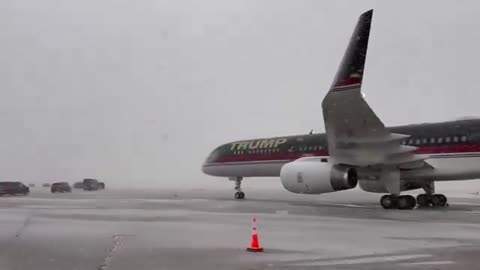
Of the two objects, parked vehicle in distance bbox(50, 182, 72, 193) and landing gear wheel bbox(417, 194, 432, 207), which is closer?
landing gear wheel bbox(417, 194, 432, 207)

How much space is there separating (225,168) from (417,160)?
13.5m

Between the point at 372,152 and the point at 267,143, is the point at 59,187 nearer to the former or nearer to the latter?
the point at 267,143

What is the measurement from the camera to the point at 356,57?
18.8 m

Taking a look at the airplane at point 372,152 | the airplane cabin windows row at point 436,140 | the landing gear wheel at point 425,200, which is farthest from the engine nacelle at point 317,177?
the landing gear wheel at point 425,200

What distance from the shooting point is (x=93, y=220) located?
1658cm

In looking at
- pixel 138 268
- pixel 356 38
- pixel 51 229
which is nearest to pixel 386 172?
pixel 356 38

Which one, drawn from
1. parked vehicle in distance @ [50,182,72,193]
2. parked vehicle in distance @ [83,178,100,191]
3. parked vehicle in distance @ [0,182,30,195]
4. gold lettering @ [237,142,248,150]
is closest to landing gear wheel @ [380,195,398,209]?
gold lettering @ [237,142,248,150]

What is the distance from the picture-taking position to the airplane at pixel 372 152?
19.2m

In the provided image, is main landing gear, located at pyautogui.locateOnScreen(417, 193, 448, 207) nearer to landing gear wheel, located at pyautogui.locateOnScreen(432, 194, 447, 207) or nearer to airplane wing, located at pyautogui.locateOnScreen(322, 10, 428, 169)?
landing gear wheel, located at pyautogui.locateOnScreen(432, 194, 447, 207)

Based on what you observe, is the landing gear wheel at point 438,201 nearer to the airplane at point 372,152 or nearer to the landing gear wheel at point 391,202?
→ the airplane at point 372,152

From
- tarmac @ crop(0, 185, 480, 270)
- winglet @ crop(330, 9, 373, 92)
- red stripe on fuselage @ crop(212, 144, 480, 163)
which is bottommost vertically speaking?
Result: tarmac @ crop(0, 185, 480, 270)

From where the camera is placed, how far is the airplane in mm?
19234

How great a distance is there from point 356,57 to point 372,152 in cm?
455

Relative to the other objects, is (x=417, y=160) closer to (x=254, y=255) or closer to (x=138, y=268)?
(x=254, y=255)
